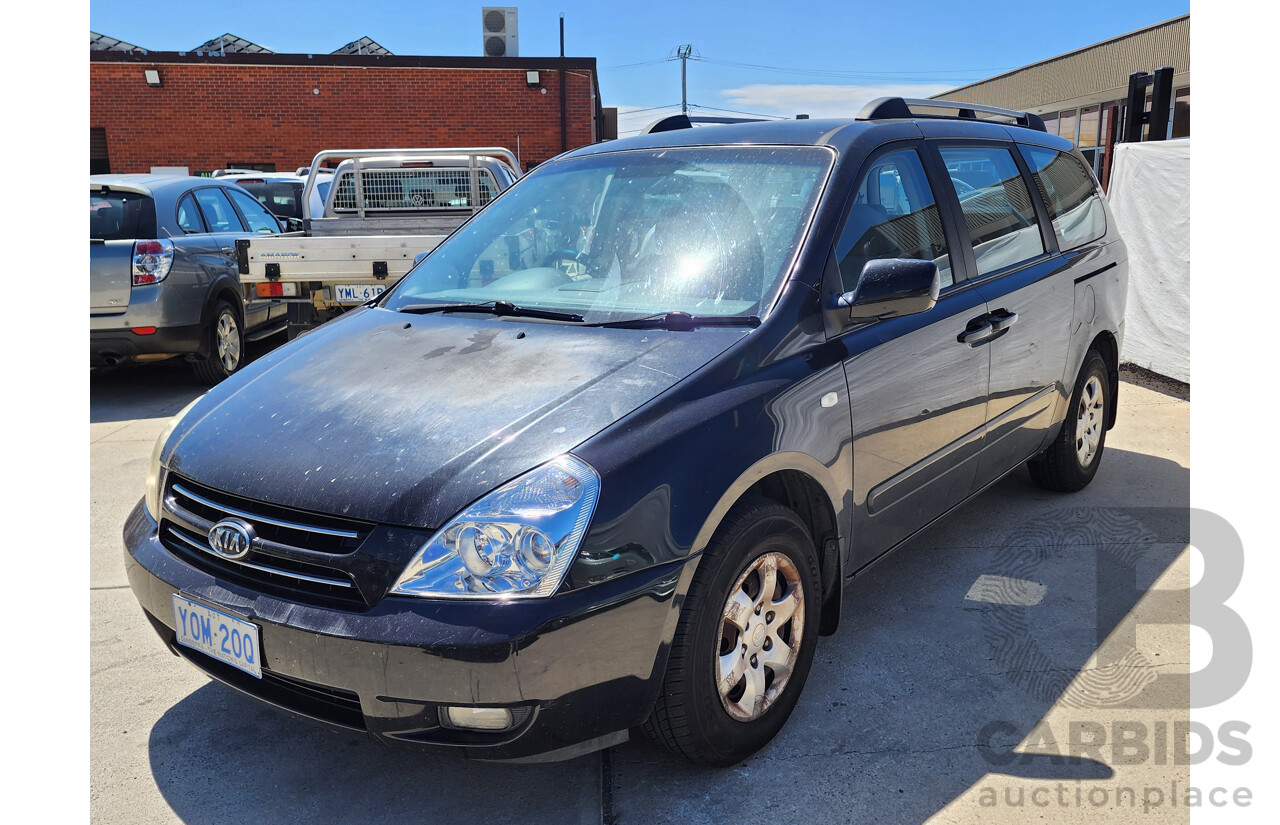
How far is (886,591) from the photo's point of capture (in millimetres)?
3955

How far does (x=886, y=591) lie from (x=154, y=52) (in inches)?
1012

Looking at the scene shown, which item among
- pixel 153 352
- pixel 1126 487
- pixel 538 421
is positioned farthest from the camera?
pixel 153 352

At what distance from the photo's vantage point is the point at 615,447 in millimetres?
2363

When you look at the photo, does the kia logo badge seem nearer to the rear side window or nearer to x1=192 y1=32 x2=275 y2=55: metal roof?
the rear side window

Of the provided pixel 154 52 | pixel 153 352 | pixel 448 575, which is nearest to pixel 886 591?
pixel 448 575

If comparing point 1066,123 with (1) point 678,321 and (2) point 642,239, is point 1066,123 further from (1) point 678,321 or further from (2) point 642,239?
(1) point 678,321

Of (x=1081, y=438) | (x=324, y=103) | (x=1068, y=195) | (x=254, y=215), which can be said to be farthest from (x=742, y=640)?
(x=324, y=103)

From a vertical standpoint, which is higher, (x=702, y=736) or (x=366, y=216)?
(x=366, y=216)

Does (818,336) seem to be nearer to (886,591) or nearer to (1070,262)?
(886,591)

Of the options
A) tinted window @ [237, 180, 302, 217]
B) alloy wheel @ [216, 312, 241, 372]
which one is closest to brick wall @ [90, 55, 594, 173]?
tinted window @ [237, 180, 302, 217]

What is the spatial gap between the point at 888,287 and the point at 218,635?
2.14m

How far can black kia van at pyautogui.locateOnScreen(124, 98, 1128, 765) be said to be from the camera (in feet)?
→ 7.39

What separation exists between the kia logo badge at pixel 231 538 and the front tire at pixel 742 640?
1.11 meters

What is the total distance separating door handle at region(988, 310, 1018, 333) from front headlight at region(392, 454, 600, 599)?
7.18 feet
